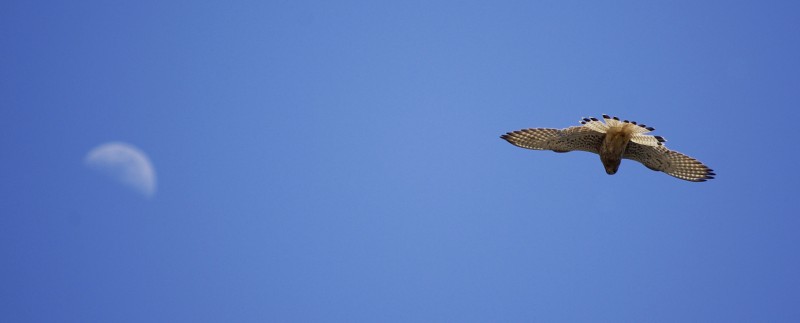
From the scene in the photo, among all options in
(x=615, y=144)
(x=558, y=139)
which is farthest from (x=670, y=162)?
(x=558, y=139)

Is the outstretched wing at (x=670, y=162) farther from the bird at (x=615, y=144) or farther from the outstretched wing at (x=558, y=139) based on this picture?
the outstretched wing at (x=558, y=139)

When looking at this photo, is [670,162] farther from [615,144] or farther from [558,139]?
[558,139]

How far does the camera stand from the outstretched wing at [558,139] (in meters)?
14.8

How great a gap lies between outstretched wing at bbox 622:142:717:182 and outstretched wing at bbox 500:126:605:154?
75 cm

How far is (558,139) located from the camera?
15.2m

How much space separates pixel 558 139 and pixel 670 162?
2.41 m

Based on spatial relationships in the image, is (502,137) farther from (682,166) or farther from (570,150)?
(682,166)

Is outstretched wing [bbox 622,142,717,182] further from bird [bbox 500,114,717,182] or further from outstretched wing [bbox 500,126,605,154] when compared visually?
outstretched wing [bbox 500,126,605,154]

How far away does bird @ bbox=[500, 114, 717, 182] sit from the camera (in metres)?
14.2

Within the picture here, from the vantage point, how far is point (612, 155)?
14672 millimetres

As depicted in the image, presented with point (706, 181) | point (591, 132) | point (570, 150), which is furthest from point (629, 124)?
point (706, 181)

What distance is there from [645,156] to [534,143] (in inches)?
89.1

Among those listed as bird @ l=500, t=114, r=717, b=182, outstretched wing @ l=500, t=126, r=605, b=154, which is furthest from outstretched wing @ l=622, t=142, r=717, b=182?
outstretched wing @ l=500, t=126, r=605, b=154

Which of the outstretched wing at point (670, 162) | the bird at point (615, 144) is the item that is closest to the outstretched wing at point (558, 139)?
the bird at point (615, 144)
